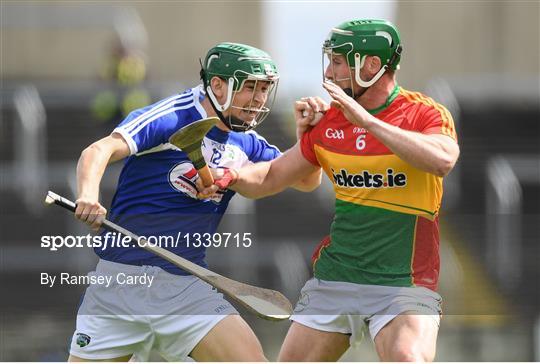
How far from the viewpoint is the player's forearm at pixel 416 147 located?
4.86 m

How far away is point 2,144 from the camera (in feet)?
46.4

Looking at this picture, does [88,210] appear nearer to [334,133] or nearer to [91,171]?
[91,171]

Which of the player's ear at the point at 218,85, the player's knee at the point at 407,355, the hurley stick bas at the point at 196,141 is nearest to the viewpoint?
the player's knee at the point at 407,355

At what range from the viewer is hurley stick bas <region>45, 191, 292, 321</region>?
5262 millimetres

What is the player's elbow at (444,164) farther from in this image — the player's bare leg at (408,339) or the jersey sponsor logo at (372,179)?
the player's bare leg at (408,339)

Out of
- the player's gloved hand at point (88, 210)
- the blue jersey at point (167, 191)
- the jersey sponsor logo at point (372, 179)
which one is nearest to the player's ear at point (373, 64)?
the jersey sponsor logo at point (372, 179)

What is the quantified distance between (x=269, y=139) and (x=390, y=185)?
8.75 m

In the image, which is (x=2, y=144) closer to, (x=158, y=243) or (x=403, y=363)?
(x=158, y=243)

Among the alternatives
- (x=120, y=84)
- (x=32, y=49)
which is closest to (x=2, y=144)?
(x=120, y=84)

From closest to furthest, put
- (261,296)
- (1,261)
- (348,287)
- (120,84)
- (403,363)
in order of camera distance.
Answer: (403,363), (348,287), (261,296), (1,261), (120,84)

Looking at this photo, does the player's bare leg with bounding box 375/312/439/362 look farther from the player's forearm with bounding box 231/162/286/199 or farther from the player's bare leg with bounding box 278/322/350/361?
the player's forearm with bounding box 231/162/286/199

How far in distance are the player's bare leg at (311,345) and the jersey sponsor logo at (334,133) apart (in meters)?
0.78

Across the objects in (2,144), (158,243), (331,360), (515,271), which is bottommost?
(515,271)

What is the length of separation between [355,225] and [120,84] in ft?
30.1
